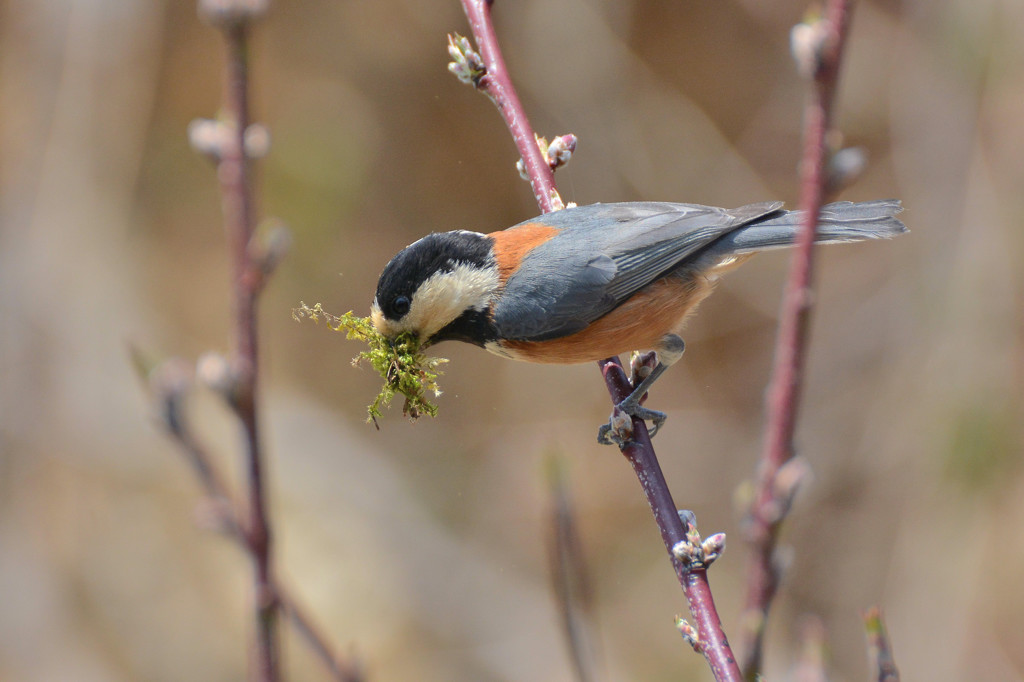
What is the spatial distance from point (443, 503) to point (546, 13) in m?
3.75

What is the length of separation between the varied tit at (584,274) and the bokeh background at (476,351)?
2906 millimetres

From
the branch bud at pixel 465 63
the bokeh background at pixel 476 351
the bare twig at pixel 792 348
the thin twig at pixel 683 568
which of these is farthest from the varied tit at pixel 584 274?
the bokeh background at pixel 476 351

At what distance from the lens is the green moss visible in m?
3.17

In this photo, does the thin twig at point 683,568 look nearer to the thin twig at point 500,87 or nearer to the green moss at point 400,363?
the green moss at point 400,363

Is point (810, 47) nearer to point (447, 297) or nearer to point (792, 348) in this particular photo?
point (792, 348)

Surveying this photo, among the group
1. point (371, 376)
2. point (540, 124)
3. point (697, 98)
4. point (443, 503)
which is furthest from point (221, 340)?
point (697, 98)

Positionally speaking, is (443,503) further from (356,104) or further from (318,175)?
(356,104)

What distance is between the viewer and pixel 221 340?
23.7ft

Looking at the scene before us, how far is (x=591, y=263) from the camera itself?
3.34 meters

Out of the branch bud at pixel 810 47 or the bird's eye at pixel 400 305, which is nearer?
the branch bud at pixel 810 47

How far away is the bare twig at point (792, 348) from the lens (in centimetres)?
76

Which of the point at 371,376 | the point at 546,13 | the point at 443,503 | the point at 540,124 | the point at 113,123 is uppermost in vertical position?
the point at 546,13

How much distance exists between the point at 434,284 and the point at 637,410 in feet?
2.96

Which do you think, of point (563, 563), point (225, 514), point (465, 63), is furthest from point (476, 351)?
point (225, 514)
